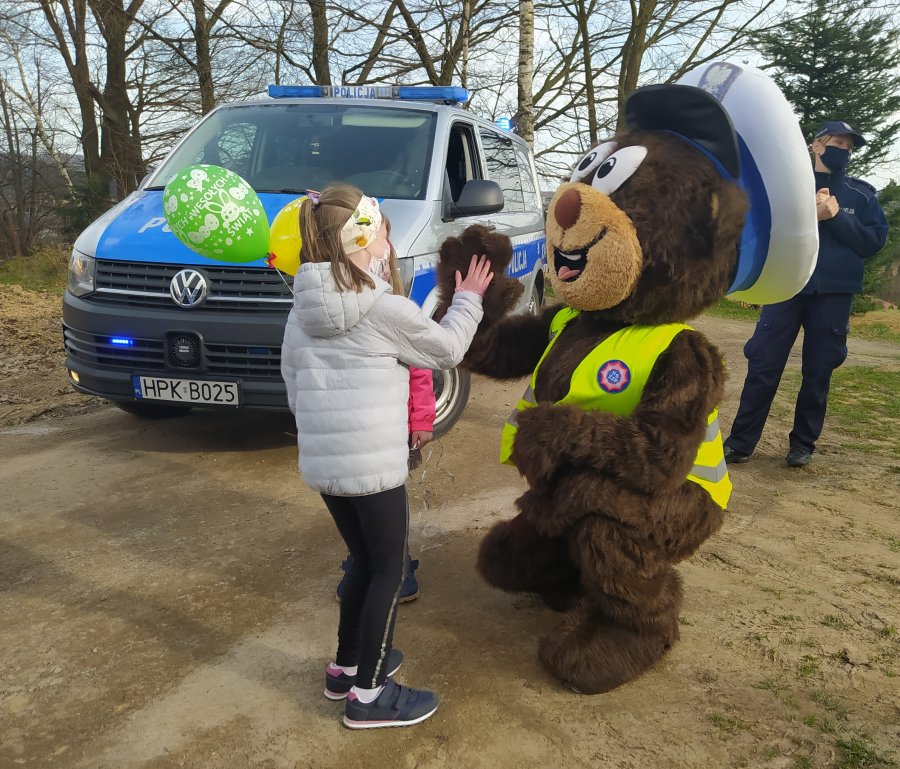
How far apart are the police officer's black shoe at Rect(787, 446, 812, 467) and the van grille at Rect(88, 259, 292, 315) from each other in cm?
321

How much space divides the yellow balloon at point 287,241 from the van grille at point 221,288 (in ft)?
5.73

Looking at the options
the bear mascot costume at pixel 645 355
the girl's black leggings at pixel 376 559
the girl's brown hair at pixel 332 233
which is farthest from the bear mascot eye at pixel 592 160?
the girl's black leggings at pixel 376 559

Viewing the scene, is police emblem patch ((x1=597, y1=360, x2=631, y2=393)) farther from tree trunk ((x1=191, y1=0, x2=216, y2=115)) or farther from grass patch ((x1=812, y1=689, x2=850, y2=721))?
tree trunk ((x1=191, y1=0, x2=216, y2=115))

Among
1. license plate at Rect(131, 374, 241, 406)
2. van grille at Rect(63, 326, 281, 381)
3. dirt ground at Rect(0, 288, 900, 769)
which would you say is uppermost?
van grille at Rect(63, 326, 281, 381)

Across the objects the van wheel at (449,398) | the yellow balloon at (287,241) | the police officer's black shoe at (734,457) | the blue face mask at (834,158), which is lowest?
the police officer's black shoe at (734,457)

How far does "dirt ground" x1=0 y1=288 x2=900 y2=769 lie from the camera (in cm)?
236

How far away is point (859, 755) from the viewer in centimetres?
229

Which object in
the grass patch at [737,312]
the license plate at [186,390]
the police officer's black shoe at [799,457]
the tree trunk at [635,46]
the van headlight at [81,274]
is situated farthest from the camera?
the tree trunk at [635,46]

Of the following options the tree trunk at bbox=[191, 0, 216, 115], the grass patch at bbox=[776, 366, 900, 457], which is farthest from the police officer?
the tree trunk at bbox=[191, 0, 216, 115]

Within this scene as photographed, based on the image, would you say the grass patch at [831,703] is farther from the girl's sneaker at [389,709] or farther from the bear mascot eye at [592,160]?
the bear mascot eye at [592,160]

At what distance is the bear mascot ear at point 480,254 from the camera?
286cm

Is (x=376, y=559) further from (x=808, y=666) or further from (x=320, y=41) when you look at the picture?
(x=320, y=41)

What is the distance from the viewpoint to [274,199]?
480 cm

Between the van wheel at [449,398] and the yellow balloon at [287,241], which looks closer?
the yellow balloon at [287,241]
